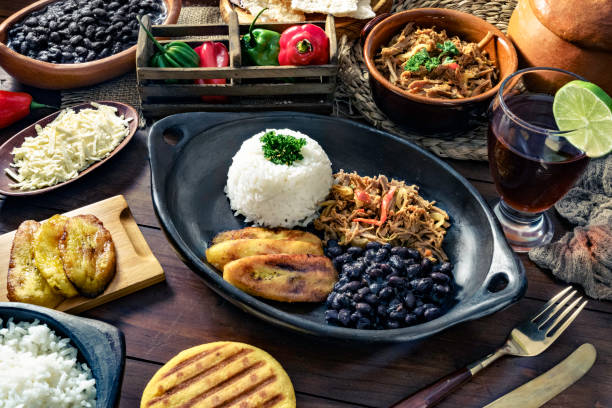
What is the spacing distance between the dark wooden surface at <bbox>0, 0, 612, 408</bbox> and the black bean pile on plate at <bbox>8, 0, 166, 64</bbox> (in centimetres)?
162

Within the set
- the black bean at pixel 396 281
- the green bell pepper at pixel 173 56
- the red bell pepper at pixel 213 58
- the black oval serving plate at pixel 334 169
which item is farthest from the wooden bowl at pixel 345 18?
the black bean at pixel 396 281

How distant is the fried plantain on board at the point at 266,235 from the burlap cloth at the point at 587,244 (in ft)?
3.57

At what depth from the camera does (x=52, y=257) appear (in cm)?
→ 237

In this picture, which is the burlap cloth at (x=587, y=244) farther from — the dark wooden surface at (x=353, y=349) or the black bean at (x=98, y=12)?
the black bean at (x=98, y=12)

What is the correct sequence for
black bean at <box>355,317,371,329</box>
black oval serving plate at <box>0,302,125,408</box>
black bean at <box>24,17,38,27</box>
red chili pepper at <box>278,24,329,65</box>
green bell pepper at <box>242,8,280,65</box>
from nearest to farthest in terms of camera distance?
black oval serving plate at <box>0,302,125,408</box> → black bean at <box>355,317,371,329</box> → red chili pepper at <box>278,24,329,65</box> → green bell pepper at <box>242,8,280,65</box> → black bean at <box>24,17,38,27</box>

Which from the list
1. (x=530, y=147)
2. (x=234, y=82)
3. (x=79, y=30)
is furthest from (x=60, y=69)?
(x=530, y=147)

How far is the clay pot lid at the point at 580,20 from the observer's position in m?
2.62

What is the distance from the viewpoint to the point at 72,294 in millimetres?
2352

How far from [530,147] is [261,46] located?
176cm

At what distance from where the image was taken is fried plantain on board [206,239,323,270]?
239 centimetres

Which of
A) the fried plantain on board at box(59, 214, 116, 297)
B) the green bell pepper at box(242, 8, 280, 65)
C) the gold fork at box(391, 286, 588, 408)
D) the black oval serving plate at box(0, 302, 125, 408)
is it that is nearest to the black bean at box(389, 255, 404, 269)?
the gold fork at box(391, 286, 588, 408)

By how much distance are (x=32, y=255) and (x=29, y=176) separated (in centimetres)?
60

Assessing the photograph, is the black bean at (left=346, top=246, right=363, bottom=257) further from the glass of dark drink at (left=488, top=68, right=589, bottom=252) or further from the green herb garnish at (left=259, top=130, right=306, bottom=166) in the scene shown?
the glass of dark drink at (left=488, top=68, right=589, bottom=252)

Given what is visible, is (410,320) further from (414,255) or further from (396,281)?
(414,255)
